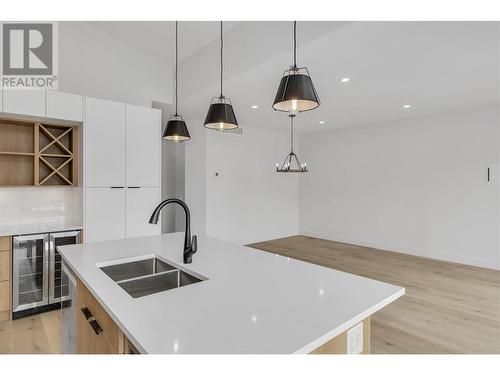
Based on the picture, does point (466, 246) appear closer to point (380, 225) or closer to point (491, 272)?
point (491, 272)

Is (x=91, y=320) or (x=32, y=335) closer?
(x=91, y=320)

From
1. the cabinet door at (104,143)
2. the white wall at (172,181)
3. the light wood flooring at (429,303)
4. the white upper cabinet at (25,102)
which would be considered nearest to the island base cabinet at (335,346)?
the light wood flooring at (429,303)

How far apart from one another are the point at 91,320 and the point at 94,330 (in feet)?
0.27

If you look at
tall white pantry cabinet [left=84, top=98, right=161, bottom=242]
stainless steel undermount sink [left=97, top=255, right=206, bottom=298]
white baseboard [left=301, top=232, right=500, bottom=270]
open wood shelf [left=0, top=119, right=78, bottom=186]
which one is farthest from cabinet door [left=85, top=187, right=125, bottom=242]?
white baseboard [left=301, top=232, right=500, bottom=270]

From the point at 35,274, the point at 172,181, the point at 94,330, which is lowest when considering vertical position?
the point at 35,274

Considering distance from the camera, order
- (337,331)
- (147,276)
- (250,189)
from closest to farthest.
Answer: (337,331), (147,276), (250,189)

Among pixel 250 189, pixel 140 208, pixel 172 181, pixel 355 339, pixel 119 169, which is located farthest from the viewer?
pixel 250 189

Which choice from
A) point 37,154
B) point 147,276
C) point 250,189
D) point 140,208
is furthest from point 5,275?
point 250,189

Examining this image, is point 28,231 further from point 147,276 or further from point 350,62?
point 350,62

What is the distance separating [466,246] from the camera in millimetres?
5059

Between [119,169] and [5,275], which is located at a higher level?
[119,169]

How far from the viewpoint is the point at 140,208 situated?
393cm

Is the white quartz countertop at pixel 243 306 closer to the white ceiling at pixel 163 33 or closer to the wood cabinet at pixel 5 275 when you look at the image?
the wood cabinet at pixel 5 275

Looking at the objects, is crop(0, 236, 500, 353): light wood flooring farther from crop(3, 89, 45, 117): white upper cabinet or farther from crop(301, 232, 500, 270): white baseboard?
crop(3, 89, 45, 117): white upper cabinet
